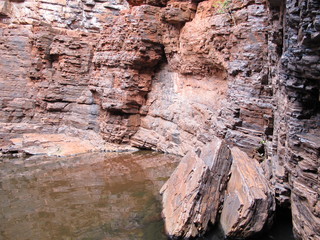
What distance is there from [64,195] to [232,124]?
448 centimetres

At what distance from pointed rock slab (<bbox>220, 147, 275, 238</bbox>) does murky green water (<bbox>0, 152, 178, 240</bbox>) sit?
1.20m

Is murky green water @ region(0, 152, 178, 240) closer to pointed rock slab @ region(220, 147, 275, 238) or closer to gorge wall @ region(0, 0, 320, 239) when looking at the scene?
pointed rock slab @ region(220, 147, 275, 238)

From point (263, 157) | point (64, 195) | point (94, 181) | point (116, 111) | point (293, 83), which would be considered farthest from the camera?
point (116, 111)

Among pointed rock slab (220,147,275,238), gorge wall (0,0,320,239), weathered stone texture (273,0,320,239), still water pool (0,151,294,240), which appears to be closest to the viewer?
weathered stone texture (273,0,320,239)

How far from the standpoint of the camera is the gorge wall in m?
4.44

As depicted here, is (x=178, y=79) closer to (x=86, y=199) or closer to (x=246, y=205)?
(x=86, y=199)

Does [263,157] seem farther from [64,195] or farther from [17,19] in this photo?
[17,19]

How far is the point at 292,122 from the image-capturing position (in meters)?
4.63

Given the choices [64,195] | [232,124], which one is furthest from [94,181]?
[232,124]

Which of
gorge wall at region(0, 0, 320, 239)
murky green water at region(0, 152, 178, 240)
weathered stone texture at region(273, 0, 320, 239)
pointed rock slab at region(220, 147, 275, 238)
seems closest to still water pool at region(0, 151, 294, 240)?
murky green water at region(0, 152, 178, 240)

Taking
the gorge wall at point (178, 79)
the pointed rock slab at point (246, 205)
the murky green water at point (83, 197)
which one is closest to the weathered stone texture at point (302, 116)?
the gorge wall at point (178, 79)

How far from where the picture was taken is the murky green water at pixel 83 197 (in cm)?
561

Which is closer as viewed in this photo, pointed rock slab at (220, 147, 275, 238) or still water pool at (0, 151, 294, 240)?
pointed rock slab at (220, 147, 275, 238)

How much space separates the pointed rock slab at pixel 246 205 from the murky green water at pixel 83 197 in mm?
1202
